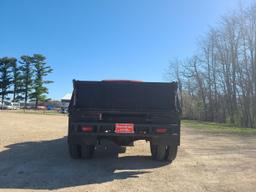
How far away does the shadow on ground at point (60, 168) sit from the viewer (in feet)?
24.8

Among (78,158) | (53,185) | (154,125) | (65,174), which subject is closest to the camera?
(53,185)

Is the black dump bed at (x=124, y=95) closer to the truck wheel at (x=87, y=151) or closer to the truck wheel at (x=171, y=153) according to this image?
the truck wheel at (x=171, y=153)

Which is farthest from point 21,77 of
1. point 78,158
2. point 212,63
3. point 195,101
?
point 78,158

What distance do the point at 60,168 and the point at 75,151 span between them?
3.84ft

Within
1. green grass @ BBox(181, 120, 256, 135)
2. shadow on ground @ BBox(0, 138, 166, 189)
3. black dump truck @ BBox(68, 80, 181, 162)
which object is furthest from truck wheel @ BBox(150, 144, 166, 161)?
green grass @ BBox(181, 120, 256, 135)

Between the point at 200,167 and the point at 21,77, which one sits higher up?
the point at 21,77

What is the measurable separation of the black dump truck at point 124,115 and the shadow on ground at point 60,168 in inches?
21.8

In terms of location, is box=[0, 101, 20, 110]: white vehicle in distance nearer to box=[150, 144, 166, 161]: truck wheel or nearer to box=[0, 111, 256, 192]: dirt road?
box=[0, 111, 256, 192]: dirt road

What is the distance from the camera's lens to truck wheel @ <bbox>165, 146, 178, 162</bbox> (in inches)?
393

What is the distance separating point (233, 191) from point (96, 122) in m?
3.66

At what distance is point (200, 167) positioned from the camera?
954cm

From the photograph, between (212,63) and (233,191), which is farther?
(212,63)

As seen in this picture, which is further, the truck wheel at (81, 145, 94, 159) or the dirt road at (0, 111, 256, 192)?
the truck wheel at (81, 145, 94, 159)

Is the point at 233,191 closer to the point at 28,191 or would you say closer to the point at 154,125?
the point at 154,125
